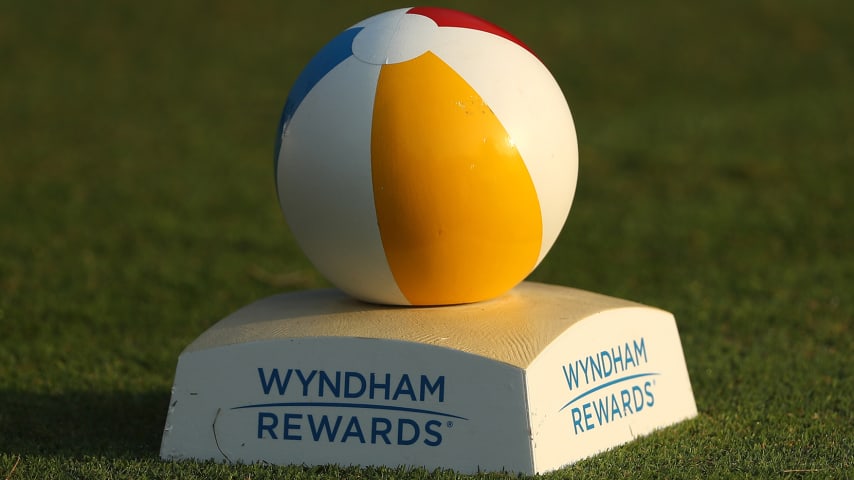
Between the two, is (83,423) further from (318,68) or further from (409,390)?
(318,68)

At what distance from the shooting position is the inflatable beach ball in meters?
4.86

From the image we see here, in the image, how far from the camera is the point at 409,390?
4754 millimetres

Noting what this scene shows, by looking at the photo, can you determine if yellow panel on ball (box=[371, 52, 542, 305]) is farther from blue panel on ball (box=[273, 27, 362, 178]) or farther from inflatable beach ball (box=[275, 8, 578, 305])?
blue panel on ball (box=[273, 27, 362, 178])

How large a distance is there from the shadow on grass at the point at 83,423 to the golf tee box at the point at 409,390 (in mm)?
523

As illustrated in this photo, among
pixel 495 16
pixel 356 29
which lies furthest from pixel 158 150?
pixel 356 29

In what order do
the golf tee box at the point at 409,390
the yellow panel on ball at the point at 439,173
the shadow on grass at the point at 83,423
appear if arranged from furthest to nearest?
1. the shadow on grass at the point at 83,423
2. the yellow panel on ball at the point at 439,173
3. the golf tee box at the point at 409,390

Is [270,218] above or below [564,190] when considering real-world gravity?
above

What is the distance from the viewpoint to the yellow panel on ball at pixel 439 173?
4.84 metres

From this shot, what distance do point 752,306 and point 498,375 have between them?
4116 millimetres

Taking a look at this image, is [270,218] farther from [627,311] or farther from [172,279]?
[627,311]

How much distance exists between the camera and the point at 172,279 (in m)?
8.82

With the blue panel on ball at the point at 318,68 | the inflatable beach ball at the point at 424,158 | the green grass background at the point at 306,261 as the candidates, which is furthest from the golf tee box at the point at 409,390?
the blue panel on ball at the point at 318,68

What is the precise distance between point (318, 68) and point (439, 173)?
804 mm

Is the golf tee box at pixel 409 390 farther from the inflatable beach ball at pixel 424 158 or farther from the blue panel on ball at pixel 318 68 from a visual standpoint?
the blue panel on ball at pixel 318 68
